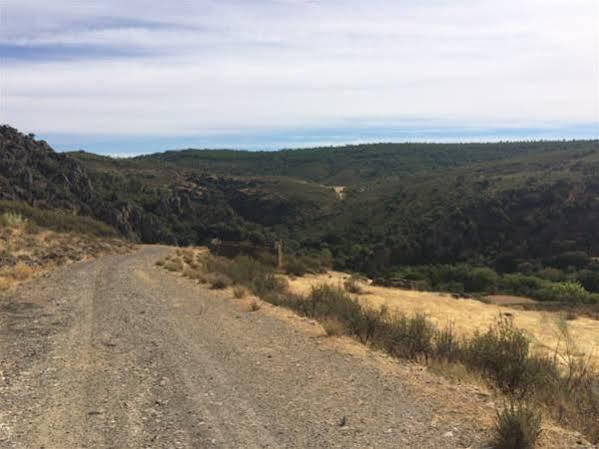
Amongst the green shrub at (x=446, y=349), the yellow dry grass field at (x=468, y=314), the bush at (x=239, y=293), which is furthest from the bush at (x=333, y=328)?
the yellow dry grass field at (x=468, y=314)

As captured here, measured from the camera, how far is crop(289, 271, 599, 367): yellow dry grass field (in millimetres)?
17344

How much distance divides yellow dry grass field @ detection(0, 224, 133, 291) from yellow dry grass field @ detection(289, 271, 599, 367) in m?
9.32

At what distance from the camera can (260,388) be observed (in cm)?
701

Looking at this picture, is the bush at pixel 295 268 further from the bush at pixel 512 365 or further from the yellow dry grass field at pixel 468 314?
the bush at pixel 512 365

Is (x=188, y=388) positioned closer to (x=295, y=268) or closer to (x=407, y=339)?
A: (x=407, y=339)

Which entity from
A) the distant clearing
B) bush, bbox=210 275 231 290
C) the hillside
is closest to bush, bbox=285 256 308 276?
the distant clearing

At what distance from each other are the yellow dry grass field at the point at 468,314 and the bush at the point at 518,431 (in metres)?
11.0

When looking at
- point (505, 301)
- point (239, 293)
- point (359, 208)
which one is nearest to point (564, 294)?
point (505, 301)

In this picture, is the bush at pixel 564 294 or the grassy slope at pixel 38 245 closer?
the grassy slope at pixel 38 245

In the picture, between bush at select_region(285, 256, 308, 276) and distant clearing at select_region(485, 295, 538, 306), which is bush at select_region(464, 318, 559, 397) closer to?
distant clearing at select_region(485, 295, 538, 306)

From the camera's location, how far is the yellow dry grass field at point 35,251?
59.8 ft

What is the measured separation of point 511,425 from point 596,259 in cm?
5527

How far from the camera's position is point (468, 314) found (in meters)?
21.5

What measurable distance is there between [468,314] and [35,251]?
17847 millimetres
